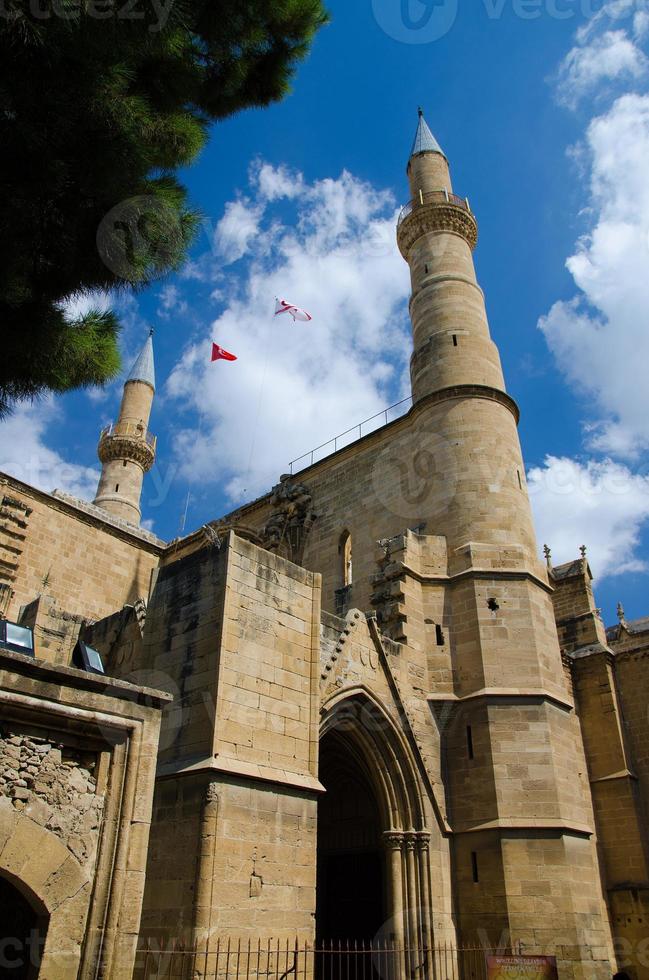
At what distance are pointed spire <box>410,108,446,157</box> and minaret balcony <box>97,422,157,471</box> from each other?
14.6 m

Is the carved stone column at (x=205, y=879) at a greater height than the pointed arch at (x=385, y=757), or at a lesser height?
lesser

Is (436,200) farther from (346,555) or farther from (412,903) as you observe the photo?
(412,903)

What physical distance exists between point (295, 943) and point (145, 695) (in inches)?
156

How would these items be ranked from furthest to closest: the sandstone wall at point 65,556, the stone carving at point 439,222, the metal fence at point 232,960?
the stone carving at point 439,222
the sandstone wall at point 65,556
the metal fence at point 232,960

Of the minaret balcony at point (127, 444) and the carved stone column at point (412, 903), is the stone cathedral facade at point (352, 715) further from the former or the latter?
the minaret balcony at point (127, 444)

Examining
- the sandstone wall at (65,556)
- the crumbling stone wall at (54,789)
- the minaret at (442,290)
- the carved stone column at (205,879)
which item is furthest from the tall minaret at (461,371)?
the crumbling stone wall at (54,789)

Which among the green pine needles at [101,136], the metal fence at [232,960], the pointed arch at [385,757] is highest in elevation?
the green pine needles at [101,136]

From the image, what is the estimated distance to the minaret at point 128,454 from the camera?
27.2 metres

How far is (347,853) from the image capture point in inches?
480

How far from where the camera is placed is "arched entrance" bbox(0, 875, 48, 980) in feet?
15.2

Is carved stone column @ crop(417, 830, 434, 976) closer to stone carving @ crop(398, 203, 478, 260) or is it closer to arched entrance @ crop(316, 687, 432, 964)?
arched entrance @ crop(316, 687, 432, 964)

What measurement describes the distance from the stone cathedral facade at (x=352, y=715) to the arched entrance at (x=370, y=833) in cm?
4

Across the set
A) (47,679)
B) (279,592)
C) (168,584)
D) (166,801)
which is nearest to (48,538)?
(168,584)

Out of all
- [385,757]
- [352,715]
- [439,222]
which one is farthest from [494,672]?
[439,222]
